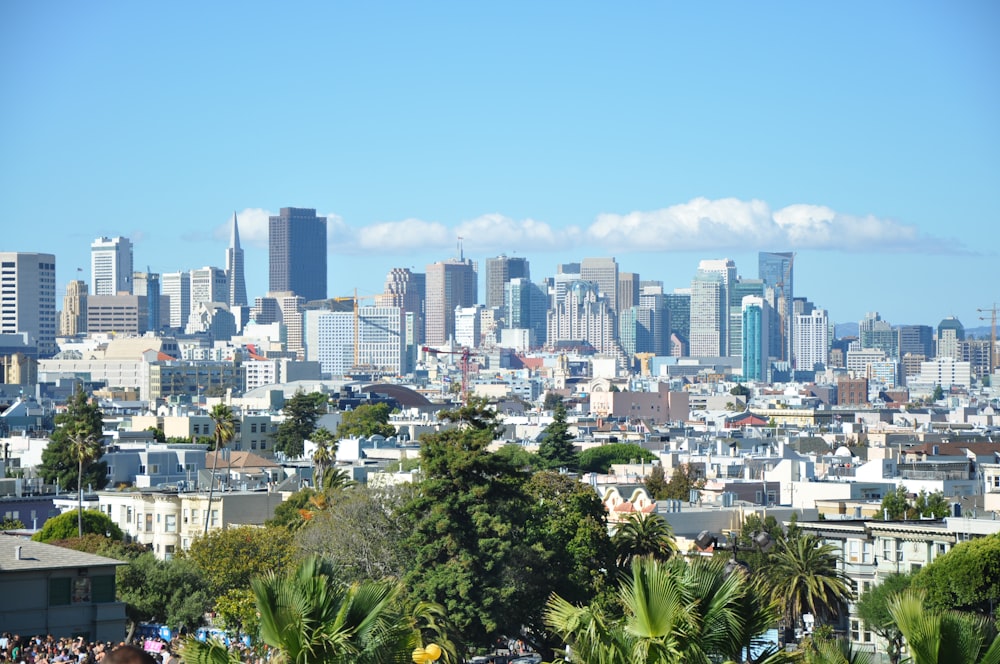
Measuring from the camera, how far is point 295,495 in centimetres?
6075

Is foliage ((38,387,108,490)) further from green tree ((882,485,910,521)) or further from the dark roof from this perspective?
the dark roof

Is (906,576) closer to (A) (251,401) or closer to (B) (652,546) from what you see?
(B) (652,546)

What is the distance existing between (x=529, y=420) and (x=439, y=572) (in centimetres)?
11976

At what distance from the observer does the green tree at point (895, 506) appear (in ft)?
188

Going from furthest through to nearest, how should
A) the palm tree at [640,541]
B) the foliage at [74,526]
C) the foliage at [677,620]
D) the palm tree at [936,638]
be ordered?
1. the foliage at [74,526]
2. the palm tree at [640,541]
3. the palm tree at [936,638]
4. the foliage at [677,620]

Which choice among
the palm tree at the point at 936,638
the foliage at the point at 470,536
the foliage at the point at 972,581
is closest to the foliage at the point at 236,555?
the foliage at the point at 470,536

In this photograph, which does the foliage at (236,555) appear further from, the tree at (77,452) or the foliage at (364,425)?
the foliage at (364,425)

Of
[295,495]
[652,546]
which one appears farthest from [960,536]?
[295,495]

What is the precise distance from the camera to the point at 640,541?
4447cm

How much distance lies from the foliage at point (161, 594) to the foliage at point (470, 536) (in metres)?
4.52

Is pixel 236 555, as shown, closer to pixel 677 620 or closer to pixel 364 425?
pixel 677 620

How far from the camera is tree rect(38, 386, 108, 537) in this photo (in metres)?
74.9

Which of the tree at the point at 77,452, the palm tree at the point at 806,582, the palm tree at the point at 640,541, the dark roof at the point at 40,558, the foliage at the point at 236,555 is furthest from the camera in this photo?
the tree at the point at 77,452

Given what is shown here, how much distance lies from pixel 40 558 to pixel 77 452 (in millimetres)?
43912
